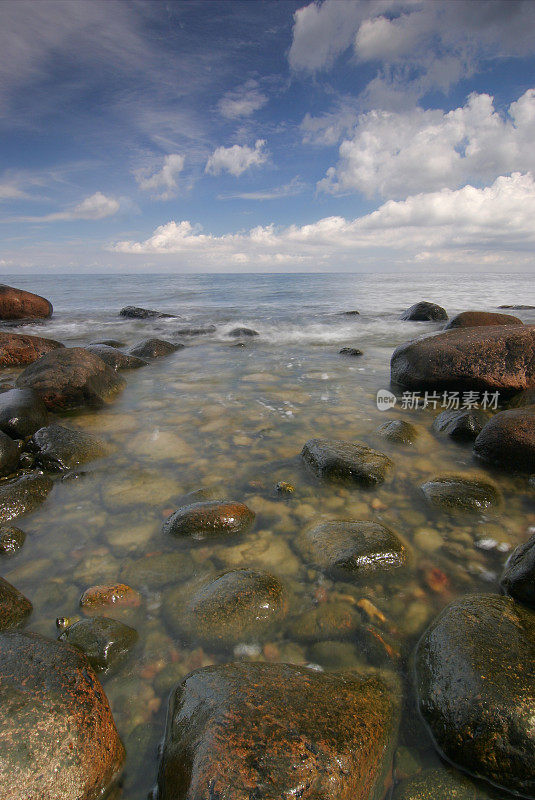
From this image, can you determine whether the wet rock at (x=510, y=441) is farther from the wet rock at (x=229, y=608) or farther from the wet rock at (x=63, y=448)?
the wet rock at (x=63, y=448)

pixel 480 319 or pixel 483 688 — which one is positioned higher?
pixel 480 319

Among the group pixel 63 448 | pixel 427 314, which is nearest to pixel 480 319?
pixel 427 314

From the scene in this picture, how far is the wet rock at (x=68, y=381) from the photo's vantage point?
19.1 ft

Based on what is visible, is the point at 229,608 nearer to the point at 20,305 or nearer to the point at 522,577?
the point at 522,577

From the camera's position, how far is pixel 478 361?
20.1 ft

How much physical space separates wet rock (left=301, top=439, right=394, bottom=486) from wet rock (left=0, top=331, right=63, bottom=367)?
7917 millimetres

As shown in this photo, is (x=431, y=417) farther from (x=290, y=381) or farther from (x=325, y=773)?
(x=325, y=773)

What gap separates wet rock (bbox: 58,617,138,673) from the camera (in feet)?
6.82

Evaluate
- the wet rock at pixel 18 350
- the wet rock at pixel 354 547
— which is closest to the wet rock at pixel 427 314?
the wet rock at pixel 18 350

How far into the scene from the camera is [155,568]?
2.76 m

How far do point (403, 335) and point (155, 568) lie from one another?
465 inches

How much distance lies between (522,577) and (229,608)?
1.77 meters

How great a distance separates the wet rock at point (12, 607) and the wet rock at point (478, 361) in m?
5.97

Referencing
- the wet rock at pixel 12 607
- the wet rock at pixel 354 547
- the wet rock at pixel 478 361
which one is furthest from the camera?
the wet rock at pixel 478 361
